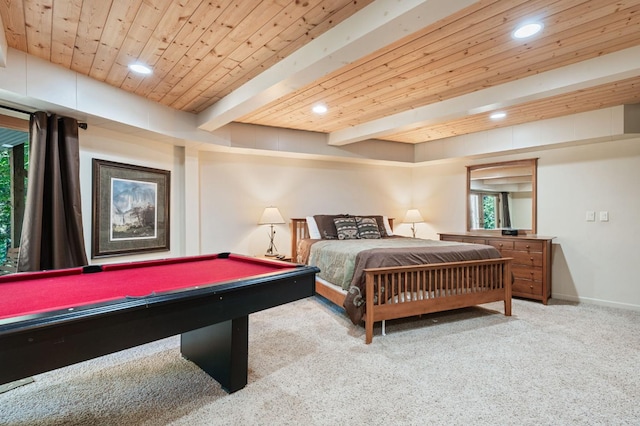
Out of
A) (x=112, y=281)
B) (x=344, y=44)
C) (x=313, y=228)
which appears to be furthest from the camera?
(x=313, y=228)

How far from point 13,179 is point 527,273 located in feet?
19.1

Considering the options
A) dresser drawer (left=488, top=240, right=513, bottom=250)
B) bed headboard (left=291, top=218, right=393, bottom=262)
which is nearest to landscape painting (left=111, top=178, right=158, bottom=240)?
bed headboard (left=291, top=218, right=393, bottom=262)

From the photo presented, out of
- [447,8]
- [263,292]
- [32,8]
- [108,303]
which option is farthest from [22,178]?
[447,8]

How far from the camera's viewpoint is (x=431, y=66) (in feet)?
9.02

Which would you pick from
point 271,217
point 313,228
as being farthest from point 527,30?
point 271,217

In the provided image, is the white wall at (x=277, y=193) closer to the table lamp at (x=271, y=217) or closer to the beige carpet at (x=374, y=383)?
the table lamp at (x=271, y=217)

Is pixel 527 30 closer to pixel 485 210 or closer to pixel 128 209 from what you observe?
pixel 485 210

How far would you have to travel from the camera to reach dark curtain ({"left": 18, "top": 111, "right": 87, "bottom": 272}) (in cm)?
271

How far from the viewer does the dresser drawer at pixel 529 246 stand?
4.17 metres

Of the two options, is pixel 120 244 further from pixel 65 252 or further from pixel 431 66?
pixel 431 66

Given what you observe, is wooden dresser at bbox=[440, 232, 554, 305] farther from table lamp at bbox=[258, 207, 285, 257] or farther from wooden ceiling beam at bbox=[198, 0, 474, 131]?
wooden ceiling beam at bbox=[198, 0, 474, 131]

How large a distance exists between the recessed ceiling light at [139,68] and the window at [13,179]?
1137mm

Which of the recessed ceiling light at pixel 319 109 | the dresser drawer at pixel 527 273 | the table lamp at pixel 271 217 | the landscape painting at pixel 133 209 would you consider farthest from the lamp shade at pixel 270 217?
the dresser drawer at pixel 527 273

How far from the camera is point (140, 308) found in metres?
1.43
